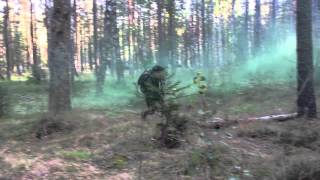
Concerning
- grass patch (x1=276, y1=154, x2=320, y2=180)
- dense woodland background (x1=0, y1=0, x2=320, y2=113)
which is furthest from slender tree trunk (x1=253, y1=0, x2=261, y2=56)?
grass patch (x1=276, y1=154, x2=320, y2=180)

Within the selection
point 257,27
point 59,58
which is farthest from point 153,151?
point 257,27

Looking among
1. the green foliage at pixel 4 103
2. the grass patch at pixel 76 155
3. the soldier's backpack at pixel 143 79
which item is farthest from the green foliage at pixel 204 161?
the green foliage at pixel 4 103

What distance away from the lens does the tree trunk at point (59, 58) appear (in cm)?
1037

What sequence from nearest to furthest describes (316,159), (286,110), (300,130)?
(316,159), (300,130), (286,110)

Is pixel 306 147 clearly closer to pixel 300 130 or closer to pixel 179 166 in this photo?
pixel 300 130

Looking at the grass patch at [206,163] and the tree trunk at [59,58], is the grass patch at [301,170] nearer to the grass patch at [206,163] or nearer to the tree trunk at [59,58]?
the grass patch at [206,163]

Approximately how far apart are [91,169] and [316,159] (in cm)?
325

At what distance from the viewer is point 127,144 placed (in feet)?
26.5

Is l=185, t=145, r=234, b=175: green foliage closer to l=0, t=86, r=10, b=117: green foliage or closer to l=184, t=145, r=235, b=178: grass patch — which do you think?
l=184, t=145, r=235, b=178: grass patch

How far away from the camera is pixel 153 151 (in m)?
7.80

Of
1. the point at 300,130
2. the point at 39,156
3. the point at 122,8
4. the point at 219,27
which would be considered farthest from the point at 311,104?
the point at 219,27

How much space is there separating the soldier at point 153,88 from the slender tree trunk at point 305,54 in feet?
10.4

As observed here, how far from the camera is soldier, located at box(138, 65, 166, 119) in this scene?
8117mm

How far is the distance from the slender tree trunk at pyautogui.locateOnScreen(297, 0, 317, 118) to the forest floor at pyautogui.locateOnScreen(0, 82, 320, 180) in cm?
59
